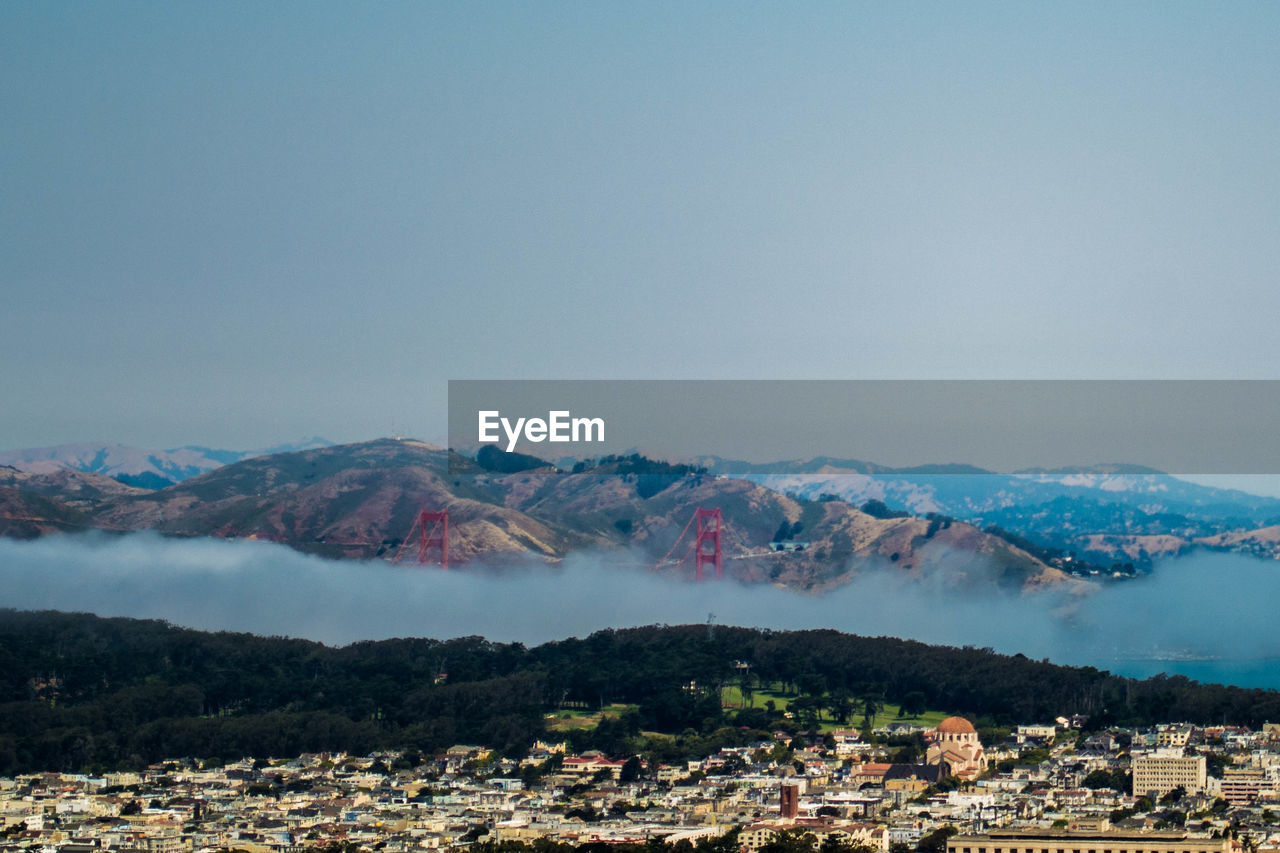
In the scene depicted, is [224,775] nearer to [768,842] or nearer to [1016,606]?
[768,842]

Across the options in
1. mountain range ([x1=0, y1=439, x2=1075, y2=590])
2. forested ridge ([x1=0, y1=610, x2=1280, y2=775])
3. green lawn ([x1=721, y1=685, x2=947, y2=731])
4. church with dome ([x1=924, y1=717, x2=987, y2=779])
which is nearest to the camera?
church with dome ([x1=924, y1=717, x2=987, y2=779])

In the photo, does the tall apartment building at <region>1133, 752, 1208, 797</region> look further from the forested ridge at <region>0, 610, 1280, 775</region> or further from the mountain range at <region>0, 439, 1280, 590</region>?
the mountain range at <region>0, 439, 1280, 590</region>

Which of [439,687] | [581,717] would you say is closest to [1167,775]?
[581,717]

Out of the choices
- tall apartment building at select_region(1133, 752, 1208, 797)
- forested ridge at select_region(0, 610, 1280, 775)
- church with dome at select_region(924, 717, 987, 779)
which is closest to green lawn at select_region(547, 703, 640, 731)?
forested ridge at select_region(0, 610, 1280, 775)

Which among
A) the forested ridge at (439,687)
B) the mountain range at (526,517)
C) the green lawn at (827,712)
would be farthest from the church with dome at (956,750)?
the mountain range at (526,517)

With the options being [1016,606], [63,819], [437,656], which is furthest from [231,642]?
[1016,606]

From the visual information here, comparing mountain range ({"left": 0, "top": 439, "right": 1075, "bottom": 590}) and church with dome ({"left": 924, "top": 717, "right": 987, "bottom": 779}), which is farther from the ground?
mountain range ({"left": 0, "top": 439, "right": 1075, "bottom": 590})

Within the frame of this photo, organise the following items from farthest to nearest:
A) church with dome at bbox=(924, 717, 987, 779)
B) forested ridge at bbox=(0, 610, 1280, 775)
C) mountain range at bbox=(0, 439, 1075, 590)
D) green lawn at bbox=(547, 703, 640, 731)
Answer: mountain range at bbox=(0, 439, 1075, 590) < green lawn at bbox=(547, 703, 640, 731) < forested ridge at bbox=(0, 610, 1280, 775) < church with dome at bbox=(924, 717, 987, 779)
